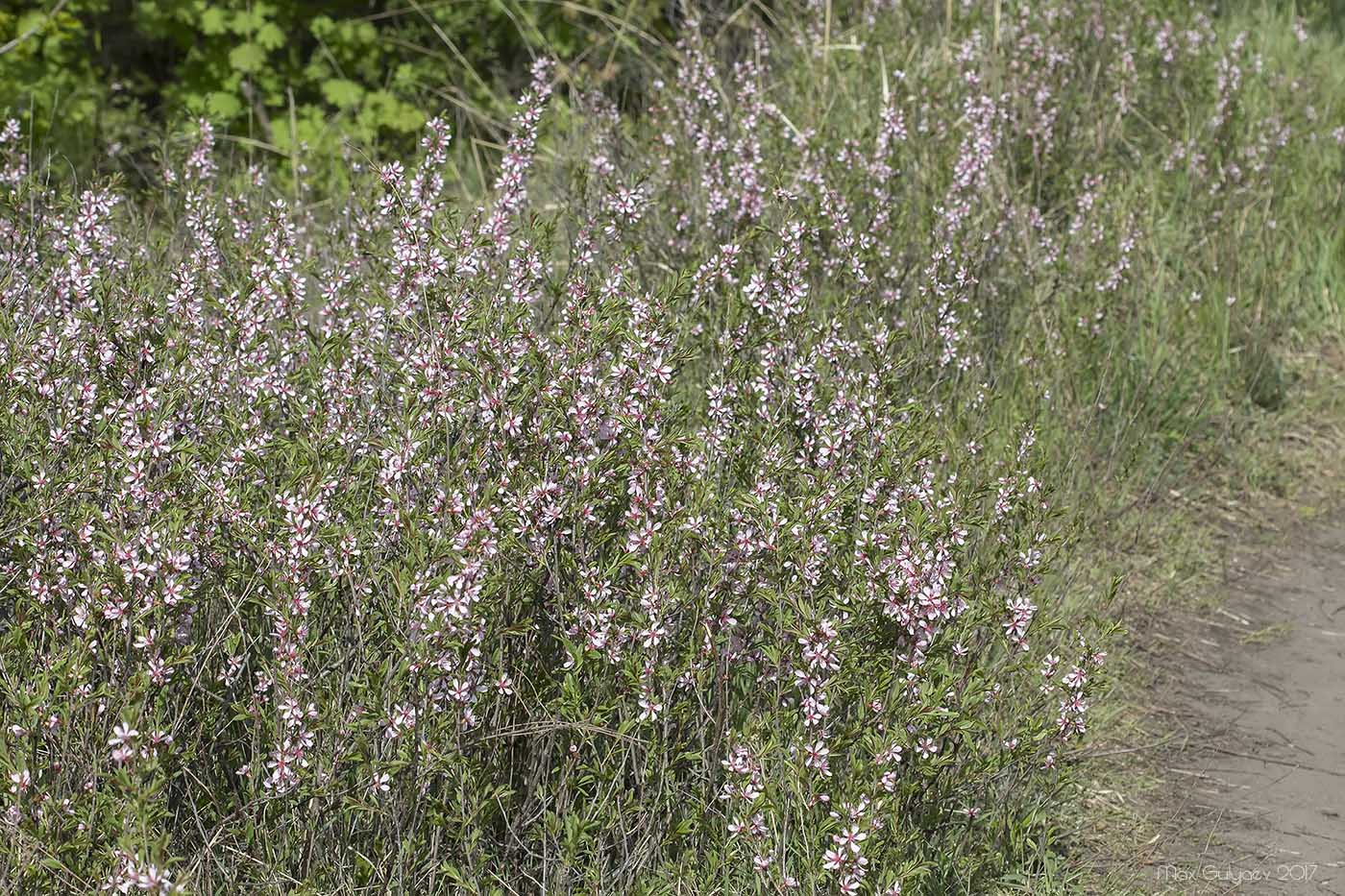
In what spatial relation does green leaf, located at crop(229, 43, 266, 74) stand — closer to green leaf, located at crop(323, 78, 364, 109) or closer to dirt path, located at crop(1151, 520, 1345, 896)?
green leaf, located at crop(323, 78, 364, 109)

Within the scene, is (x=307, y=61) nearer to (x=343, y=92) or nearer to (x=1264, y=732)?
(x=343, y=92)

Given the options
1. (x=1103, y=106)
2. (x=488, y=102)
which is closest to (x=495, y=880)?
(x=1103, y=106)

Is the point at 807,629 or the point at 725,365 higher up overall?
→ the point at 725,365

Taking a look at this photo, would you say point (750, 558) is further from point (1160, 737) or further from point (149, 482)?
point (1160, 737)

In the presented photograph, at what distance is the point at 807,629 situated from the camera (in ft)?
9.11

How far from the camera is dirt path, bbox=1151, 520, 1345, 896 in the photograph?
3.42m

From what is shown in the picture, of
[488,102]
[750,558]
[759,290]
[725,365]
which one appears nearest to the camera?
[750,558]

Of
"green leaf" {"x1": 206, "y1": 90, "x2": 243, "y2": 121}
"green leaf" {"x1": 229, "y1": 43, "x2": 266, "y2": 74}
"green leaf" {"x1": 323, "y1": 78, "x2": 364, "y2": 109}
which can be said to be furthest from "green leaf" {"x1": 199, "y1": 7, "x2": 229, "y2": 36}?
"green leaf" {"x1": 323, "y1": 78, "x2": 364, "y2": 109}

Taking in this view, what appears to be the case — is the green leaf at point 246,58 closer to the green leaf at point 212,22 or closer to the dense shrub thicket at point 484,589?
the green leaf at point 212,22

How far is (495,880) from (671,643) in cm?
57

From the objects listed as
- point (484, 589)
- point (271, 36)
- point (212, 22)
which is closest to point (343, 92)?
point (271, 36)

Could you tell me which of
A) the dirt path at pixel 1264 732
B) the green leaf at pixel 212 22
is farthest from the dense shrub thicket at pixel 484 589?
the green leaf at pixel 212 22

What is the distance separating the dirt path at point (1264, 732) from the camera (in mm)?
3420

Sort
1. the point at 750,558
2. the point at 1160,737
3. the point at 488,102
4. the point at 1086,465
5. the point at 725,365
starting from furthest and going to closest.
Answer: the point at 488,102, the point at 1086,465, the point at 1160,737, the point at 725,365, the point at 750,558
